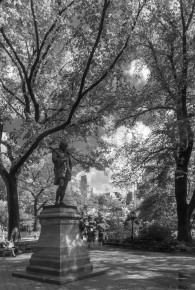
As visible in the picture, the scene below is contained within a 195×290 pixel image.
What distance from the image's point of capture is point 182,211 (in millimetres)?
21422

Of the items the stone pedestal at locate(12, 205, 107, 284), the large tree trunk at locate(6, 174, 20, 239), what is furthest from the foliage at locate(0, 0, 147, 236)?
the stone pedestal at locate(12, 205, 107, 284)

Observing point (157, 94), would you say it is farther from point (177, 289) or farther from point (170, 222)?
point (177, 289)

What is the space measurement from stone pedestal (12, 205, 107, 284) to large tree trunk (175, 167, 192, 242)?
34.8ft

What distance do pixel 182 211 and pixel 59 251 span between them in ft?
41.5

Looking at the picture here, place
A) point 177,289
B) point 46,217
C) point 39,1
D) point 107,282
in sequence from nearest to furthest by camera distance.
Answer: point 177,289 < point 107,282 < point 46,217 < point 39,1

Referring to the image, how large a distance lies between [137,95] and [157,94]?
223 cm

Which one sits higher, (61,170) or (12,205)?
(61,170)

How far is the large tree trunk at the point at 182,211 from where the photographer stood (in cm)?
2075

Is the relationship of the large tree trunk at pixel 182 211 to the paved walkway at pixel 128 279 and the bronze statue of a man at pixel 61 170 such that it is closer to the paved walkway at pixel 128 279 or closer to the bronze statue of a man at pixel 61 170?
the paved walkway at pixel 128 279

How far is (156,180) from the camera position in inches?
889

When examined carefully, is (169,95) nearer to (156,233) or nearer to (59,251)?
(156,233)

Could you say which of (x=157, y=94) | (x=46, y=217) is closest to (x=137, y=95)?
(x=157, y=94)

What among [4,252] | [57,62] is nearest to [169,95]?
[57,62]

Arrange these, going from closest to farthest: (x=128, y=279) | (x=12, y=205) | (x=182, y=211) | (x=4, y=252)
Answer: (x=128, y=279) < (x=4, y=252) < (x=12, y=205) < (x=182, y=211)
